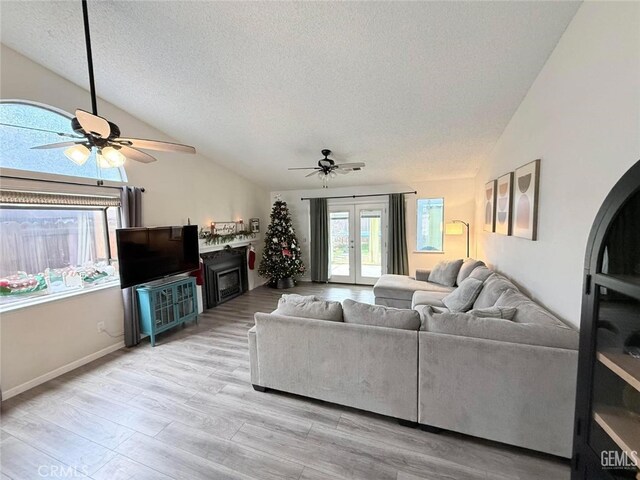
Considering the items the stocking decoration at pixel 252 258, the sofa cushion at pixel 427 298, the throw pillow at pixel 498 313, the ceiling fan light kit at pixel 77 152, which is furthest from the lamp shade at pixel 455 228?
the ceiling fan light kit at pixel 77 152

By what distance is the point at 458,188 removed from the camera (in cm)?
541

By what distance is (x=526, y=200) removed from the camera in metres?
2.60

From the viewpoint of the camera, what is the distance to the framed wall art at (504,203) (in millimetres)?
3039

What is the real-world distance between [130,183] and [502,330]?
434cm

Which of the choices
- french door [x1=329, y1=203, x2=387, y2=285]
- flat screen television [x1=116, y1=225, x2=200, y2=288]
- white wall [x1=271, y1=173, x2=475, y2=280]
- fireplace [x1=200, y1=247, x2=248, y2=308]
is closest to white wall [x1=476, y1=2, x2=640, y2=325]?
white wall [x1=271, y1=173, x2=475, y2=280]

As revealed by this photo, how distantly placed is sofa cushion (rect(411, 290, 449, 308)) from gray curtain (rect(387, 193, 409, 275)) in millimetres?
1872

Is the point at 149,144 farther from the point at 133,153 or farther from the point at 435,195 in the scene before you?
the point at 435,195

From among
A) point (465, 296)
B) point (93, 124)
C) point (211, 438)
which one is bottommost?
point (211, 438)

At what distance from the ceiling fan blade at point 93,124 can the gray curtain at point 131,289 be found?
1.79 meters

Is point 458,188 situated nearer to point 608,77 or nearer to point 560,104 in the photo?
point 560,104

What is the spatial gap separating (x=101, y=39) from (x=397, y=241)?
5.30 meters

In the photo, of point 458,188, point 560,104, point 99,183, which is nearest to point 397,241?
point 458,188

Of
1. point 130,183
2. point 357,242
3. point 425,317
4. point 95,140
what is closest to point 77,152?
point 95,140

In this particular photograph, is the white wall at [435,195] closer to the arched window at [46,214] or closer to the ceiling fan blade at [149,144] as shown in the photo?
the arched window at [46,214]
